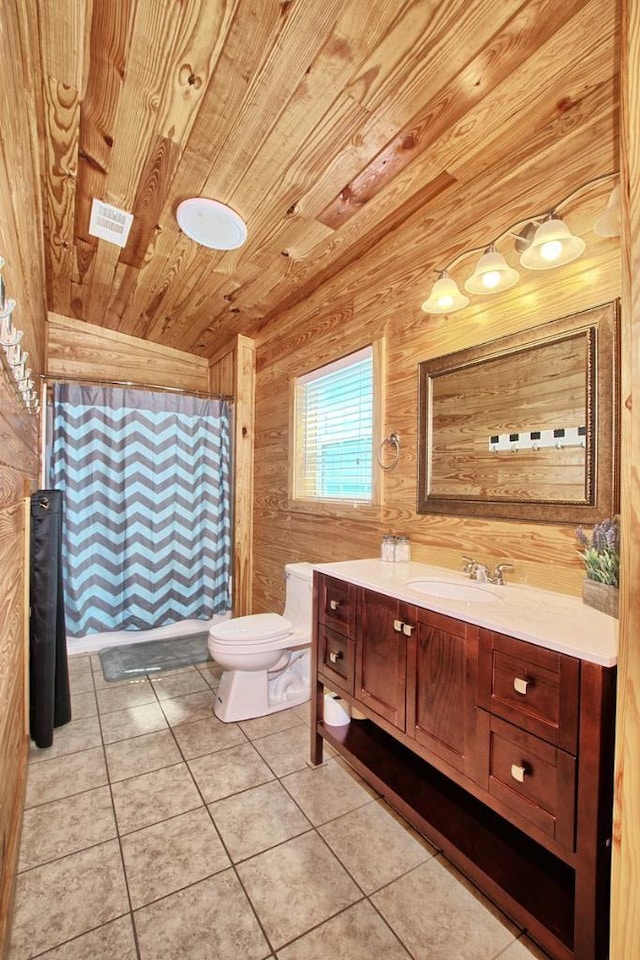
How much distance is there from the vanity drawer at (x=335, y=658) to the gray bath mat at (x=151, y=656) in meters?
1.40

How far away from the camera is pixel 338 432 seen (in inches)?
98.3

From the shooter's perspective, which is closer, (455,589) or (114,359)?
(455,589)

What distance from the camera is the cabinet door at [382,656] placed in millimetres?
1372

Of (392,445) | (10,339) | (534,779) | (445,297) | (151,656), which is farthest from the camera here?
(151,656)

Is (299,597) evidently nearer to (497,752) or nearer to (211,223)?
(497,752)

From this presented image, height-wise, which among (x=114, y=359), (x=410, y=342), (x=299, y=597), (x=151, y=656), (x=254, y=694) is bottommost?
(x=151, y=656)

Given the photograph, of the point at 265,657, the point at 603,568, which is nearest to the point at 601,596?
the point at 603,568

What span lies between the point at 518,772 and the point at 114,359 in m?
3.66

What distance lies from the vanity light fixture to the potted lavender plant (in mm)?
824

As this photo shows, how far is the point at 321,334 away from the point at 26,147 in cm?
157

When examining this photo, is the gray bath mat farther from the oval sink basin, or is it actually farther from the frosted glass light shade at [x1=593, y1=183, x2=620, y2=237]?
the frosted glass light shade at [x1=593, y1=183, x2=620, y2=237]

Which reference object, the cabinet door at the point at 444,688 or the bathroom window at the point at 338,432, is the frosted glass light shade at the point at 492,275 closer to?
the bathroom window at the point at 338,432

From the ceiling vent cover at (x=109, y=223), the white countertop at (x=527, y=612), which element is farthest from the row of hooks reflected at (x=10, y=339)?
the white countertop at (x=527, y=612)

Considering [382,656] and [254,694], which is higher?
[382,656]
